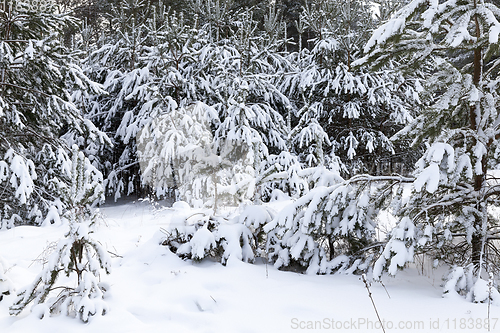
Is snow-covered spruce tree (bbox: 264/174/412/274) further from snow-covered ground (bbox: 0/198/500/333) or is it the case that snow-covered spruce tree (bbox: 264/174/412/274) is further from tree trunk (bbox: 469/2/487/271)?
tree trunk (bbox: 469/2/487/271)

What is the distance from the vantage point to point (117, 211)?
27.9ft

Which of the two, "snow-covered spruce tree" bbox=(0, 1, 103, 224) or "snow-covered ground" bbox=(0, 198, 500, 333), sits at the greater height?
"snow-covered spruce tree" bbox=(0, 1, 103, 224)

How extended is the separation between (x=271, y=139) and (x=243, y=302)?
233 inches

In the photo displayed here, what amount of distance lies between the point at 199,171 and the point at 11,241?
108 inches

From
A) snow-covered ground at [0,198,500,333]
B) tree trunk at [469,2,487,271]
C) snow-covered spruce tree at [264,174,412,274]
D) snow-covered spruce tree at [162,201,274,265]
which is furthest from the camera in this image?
snow-covered spruce tree at [162,201,274,265]

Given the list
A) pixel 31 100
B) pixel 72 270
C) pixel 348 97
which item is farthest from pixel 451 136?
pixel 31 100

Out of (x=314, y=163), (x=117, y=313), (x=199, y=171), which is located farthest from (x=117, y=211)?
(x=117, y=313)

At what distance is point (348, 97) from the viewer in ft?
29.9

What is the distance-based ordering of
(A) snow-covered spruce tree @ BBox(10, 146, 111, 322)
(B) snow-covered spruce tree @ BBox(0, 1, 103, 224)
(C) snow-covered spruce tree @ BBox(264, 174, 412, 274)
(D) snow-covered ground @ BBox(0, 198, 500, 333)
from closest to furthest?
(D) snow-covered ground @ BBox(0, 198, 500, 333), (A) snow-covered spruce tree @ BBox(10, 146, 111, 322), (C) snow-covered spruce tree @ BBox(264, 174, 412, 274), (B) snow-covered spruce tree @ BBox(0, 1, 103, 224)

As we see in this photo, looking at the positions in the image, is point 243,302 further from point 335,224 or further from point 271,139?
point 271,139

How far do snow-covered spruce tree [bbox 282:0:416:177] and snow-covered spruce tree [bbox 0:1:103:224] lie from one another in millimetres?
4916

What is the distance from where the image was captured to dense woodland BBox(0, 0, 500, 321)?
299 centimetres

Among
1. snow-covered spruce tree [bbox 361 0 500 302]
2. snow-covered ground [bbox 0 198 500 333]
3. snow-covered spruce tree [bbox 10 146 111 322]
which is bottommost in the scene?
snow-covered ground [bbox 0 198 500 333]

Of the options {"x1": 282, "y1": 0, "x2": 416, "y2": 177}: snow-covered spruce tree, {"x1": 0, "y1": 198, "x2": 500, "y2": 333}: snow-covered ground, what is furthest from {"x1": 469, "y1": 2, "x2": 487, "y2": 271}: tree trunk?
{"x1": 282, "y1": 0, "x2": 416, "y2": 177}: snow-covered spruce tree
